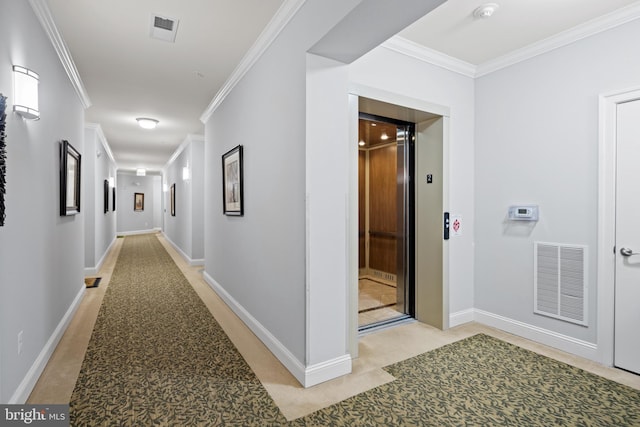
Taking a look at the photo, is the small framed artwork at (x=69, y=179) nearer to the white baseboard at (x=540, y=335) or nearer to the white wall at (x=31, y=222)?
the white wall at (x=31, y=222)

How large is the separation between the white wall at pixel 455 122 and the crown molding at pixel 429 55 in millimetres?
41

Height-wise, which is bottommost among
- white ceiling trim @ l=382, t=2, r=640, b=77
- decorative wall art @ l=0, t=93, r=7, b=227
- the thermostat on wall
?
the thermostat on wall

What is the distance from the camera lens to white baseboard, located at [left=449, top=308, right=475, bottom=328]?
129 inches

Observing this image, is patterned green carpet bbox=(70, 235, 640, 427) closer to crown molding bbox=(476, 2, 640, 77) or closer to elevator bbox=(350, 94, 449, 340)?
elevator bbox=(350, 94, 449, 340)

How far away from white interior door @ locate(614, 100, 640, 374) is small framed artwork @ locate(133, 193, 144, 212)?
15425mm

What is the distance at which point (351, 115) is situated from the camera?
2.56m

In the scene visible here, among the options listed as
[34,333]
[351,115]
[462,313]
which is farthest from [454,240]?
[34,333]

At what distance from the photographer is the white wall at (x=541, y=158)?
103 inches

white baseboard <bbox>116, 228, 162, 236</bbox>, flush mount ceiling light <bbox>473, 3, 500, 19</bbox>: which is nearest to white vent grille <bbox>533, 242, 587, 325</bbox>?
flush mount ceiling light <bbox>473, 3, 500, 19</bbox>

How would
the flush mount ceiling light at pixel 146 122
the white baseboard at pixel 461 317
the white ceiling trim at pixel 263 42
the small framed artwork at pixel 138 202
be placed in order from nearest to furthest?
1. the white ceiling trim at pixel 263 42
2. the white baseboard at pixel 461 317
3. the flush mount ceiling light at pixel 146 122
4. the small framed artwork at pixel 138 202

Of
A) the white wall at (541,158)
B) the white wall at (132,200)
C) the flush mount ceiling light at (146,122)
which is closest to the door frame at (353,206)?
the white wall at (541,158)

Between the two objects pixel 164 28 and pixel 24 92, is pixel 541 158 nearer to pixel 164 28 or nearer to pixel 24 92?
pixel 164 28

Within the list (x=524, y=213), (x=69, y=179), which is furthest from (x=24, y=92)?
(x=524, y=213)

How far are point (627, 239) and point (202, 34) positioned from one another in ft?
12.7
